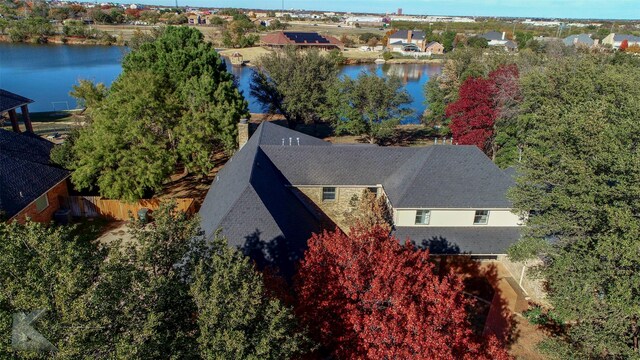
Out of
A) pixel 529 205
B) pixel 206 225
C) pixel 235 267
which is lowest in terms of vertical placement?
pixel 206 225

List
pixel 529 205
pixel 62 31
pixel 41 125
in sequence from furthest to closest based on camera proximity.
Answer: pixel 62 31 → pixel 41 125 → pixel 529 205

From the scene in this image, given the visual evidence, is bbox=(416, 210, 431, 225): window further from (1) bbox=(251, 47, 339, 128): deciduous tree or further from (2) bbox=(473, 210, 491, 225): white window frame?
(1) bbox=(251, 47, 339, 128): deciduous tree

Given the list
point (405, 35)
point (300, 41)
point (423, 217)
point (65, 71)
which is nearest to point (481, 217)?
point (423, 217)

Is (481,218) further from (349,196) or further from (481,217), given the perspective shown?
(349,196)

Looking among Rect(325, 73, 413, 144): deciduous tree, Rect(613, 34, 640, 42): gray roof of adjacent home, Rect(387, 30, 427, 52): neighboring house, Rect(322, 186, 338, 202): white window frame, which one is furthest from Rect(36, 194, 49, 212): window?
Rect(613, 34, 640, 42): gray roof of adjacent home

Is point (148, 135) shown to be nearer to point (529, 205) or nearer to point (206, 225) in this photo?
point (206, 225)

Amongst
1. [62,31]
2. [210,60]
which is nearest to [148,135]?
→ [210,60]

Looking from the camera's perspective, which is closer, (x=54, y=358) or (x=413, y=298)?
(x=54, y=358)

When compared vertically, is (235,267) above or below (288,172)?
above
